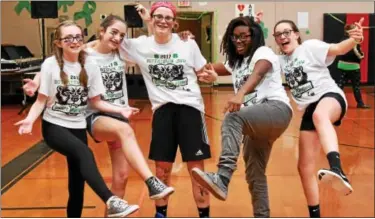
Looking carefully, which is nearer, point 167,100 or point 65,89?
point 65,89

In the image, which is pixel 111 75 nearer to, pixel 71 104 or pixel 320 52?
pixel 71 104

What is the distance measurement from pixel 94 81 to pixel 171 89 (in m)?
A: 0.47

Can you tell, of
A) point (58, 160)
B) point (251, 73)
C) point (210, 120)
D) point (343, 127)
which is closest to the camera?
point (251, 73)

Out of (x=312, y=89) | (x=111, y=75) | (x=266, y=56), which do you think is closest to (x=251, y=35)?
(x=266, y=56)

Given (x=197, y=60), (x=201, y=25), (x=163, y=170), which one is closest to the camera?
(x=197, y=60)

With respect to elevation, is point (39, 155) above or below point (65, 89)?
below

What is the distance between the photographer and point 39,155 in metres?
5.79

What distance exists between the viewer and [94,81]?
292 centimetres

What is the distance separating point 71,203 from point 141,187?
145 centimetres

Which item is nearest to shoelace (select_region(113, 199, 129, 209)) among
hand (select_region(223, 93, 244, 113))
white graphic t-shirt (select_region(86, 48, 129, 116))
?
white graphic t-shirt (select_region(86, 48, 129, 116))

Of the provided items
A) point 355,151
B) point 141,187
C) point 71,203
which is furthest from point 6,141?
point 355,151

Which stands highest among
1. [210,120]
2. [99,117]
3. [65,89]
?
[65,89]

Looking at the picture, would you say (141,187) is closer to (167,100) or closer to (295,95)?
(167,100)

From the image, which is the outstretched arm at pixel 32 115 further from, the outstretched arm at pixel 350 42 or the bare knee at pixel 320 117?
the outstretched arm at pixel 350 42
